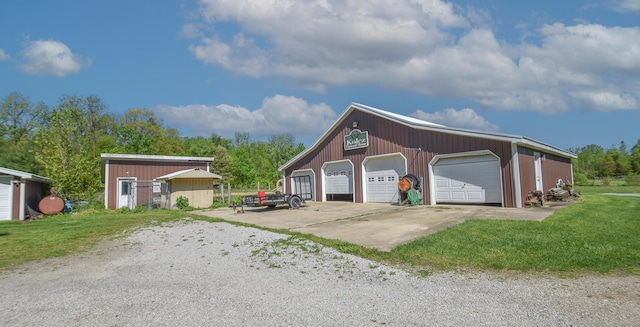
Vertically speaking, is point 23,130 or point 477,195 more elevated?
point 23,130

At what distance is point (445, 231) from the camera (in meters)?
8.68

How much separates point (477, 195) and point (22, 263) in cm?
1578

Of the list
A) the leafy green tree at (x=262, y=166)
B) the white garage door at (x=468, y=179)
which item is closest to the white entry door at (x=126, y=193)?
the white garage door at (x=468, y=179)

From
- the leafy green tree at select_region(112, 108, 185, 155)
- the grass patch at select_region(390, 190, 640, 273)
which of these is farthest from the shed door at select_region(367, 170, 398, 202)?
the leafy green tree at select_region(112, 108, 185, 155)

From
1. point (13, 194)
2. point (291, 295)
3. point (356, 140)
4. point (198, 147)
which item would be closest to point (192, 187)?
point (13, 194)

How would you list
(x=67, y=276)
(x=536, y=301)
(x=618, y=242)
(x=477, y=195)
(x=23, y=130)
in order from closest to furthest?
(x=536, y=301), (x=67, y=276), (x=618, y=242), (x=477, y=195), (x=23, y=130)

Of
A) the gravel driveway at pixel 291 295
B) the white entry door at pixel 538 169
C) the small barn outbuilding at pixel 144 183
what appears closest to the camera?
the gravel driveway at pixel 291 295

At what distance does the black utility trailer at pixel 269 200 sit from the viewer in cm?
1580

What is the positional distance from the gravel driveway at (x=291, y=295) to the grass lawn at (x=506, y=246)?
563mm

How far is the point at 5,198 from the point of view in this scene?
54.8 ft

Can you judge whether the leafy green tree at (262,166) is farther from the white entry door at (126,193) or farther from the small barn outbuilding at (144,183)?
the white entry door at (126,193)

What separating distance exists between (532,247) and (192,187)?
18219mm

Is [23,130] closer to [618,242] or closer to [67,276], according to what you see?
[67,276]

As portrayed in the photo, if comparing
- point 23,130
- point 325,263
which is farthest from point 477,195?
point 23,130
